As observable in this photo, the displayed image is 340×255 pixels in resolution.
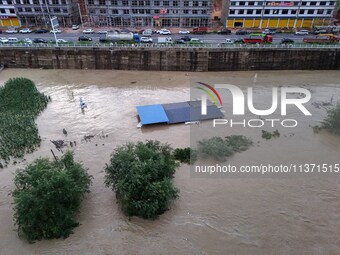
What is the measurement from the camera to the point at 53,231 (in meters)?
17.1

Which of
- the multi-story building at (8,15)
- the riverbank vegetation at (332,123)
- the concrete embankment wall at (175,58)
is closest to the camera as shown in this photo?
the riverbank vegetation at (332,123)

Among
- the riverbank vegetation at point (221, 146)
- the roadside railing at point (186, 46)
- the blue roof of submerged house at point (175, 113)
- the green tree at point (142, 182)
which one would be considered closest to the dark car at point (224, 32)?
the roadside railing at point (186, 46)

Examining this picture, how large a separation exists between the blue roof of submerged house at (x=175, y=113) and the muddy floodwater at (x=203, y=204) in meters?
0.88

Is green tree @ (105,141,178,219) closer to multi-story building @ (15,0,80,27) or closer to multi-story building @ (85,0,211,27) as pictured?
multi-story building @ (85,0,211,27)

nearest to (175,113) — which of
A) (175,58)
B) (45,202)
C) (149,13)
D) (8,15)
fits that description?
(175,58)

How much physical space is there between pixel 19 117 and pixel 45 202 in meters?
16.8

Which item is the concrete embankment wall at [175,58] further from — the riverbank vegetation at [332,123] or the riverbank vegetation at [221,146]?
the riverbank vegetation at [221,146]

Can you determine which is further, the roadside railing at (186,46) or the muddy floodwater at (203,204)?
the roadside railing at (186,46)

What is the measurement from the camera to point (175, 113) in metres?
30.7

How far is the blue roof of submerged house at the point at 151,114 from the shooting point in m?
29.3

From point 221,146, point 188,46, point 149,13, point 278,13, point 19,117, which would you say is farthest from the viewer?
point 149,13

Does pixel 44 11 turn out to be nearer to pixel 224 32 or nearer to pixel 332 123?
pixel 224 32

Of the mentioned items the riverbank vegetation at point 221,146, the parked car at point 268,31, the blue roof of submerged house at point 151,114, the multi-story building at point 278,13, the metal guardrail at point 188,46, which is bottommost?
the riverbank vegetation at point 221,146

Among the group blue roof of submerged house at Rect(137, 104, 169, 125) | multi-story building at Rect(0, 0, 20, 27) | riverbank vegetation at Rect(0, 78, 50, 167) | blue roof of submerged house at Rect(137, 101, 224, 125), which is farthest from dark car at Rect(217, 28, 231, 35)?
multi-story building at Rect(0, 0, 20, 27)
